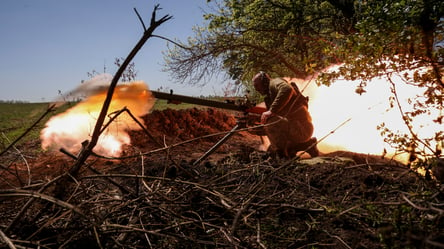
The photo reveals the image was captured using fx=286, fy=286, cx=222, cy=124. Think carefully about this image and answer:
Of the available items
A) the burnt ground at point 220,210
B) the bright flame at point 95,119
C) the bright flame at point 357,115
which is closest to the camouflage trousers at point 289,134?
the burnt ground at point 220,210

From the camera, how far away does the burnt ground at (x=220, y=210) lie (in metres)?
2.14

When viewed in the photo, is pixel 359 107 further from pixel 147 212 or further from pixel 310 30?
pixel 147 212

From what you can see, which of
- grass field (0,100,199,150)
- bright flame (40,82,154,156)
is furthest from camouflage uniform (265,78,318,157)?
grass field (0,100,199,150)

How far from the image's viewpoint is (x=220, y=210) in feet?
9.82

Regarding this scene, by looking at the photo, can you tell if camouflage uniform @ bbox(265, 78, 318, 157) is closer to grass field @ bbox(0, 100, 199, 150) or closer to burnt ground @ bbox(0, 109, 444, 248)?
burnt ground @ bbox(0, 109, 444, 248)

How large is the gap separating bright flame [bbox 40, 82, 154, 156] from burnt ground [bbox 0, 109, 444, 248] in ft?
2.15

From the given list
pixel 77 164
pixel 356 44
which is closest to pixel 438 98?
pixel 356 44

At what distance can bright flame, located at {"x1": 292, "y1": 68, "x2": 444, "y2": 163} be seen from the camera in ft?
28.0

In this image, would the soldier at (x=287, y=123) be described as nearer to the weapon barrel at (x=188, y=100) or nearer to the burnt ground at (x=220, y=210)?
the weapon barrel at (x=188, y=100)

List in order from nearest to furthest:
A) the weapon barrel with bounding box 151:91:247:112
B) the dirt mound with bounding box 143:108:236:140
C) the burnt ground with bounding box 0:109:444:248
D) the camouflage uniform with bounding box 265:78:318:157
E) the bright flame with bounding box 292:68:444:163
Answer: the burnt ground with bounding box 0:109:444:248 → the weapon barrel with bounding box 151:91:247:112 → the camouflage uniform with bounding box 265:78:318:157 → the bright flame with bounding box 292:68:444:163 → the dirt mound with bounding box 143:108:236:140

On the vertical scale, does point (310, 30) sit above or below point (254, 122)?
above

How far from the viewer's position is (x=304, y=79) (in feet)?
41.5

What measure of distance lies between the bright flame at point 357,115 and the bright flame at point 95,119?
5.65m

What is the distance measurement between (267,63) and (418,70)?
339 inches
